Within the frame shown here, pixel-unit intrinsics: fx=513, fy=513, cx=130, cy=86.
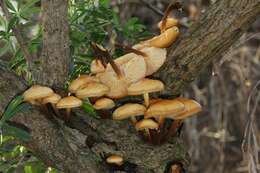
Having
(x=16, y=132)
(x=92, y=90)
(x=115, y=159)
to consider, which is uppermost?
(x=92, y=90)

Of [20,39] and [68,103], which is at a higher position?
[20,39]

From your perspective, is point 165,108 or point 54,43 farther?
point 54,43

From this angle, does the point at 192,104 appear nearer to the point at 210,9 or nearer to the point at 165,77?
the point at 165,77

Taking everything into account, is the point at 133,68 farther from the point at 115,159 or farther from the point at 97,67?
the point at 115,159

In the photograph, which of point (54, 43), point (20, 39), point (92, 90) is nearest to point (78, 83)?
point (92, 90)

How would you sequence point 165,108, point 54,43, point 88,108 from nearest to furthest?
point 165,108
point 54,43
point 88,108

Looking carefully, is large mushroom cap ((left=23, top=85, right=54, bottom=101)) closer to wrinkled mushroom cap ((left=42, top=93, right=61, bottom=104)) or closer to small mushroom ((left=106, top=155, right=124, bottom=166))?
wrinkled mushroom cap ((left=42, top=93, right=61, bottom=104))

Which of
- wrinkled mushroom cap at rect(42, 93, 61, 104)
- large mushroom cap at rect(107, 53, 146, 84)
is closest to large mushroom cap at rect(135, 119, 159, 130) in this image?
large mushroom cap at rect(107, 53, 146, 84)

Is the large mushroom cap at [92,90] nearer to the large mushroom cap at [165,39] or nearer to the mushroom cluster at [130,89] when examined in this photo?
the mushroom cluster at [130,89]
